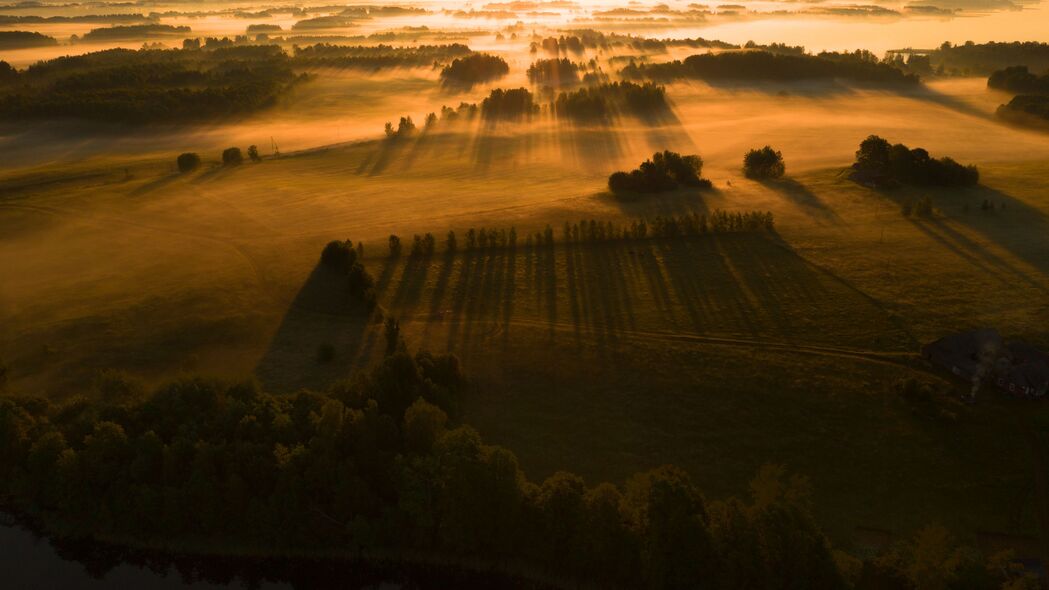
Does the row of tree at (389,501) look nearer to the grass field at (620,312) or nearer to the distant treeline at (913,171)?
the grass field at (620,312)

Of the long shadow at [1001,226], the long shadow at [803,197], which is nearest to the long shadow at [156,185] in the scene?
the long shadow at [803,197]

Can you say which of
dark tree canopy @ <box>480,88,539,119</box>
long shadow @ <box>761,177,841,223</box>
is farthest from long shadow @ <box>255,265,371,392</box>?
dark tree canopy @ <box>480,88,539,119</box>

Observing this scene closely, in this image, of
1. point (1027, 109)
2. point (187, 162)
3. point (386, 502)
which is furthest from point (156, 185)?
point (1027, 109)

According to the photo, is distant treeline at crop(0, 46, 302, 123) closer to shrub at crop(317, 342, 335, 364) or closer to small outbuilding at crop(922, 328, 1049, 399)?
shrub at crop(317, 342, 335, 364)

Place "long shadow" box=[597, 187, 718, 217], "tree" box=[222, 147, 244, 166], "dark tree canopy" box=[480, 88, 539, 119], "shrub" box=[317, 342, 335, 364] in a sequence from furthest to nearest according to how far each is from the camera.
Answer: "dark tree canopy" box=[480, 88, 539, 119] < "tree" box=[222, 147, 244, 166] < "long shadow" box=[597, 187, 718, 217] < "shrub" box=[317, 342, 335, 364]

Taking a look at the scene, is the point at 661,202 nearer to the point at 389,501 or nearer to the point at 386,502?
the point at 389,501
